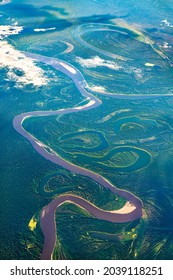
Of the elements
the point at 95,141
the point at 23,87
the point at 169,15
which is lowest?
the point at 95,141

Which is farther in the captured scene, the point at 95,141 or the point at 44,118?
the point at 44,118

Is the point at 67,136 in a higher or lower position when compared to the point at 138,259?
higher

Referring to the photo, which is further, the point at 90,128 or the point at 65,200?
the point at 90,128

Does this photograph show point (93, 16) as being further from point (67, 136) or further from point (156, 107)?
point (67, 136)

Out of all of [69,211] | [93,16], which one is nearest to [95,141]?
[69,211]

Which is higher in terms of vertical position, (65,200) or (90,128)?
(90,128)

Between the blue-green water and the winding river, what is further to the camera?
the winding river

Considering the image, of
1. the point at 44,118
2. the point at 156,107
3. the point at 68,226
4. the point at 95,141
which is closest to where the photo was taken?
the point at 68,226

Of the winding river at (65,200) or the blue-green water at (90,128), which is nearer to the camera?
the blue-green water at (90,128)
